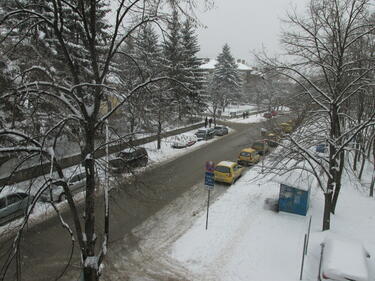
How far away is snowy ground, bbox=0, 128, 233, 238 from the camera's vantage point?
646 centimetres

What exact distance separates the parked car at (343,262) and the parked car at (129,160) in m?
5.79

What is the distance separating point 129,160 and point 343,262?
21.4 ft

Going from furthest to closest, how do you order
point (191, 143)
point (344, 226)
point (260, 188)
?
point (191, 143), point (260, 188), point (344, 226)

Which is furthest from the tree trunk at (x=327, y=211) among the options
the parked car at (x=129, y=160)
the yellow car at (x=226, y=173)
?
the parked car at (x=129, y=160)

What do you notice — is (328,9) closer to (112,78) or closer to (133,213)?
(112,78)

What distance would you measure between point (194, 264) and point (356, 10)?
395 inches

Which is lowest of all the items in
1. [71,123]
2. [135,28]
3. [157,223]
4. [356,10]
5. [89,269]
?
[157,223]

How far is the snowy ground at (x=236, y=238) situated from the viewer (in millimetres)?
8789

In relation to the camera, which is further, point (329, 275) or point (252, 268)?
point (252, 268)

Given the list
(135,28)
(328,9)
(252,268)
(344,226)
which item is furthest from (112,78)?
(344,226)

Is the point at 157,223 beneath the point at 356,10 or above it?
beneath

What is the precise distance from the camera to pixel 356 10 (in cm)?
934

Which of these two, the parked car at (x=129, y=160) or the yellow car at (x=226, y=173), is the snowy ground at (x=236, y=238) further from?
the parked car at (x=129, y=160)

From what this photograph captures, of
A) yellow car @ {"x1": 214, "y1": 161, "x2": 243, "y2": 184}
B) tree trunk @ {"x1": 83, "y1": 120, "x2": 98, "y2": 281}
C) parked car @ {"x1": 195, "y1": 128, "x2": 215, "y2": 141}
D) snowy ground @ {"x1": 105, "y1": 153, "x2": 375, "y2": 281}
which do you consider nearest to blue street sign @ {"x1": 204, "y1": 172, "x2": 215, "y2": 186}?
snowy ground @ {"x1": 105, "y1": 153, "x2": 375, "y2": 281}
